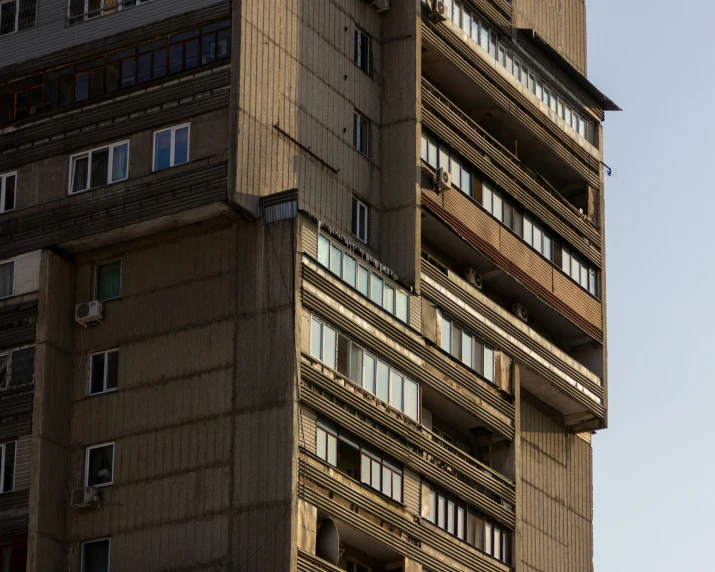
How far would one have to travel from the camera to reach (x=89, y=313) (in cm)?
7744

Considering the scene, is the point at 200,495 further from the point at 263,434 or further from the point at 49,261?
the point at 49,261

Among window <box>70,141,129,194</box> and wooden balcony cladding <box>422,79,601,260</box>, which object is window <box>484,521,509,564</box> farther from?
window <box>70,141,129,194</box>

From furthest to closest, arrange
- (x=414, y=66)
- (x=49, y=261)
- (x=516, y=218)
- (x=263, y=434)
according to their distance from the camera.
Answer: (x=516, y=218)
(x=414, y=66)
(x=49, y=261)
(x=263, y=434)

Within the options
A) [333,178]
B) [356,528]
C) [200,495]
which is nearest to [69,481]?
[200,495]

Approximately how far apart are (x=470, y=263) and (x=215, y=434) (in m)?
19.6

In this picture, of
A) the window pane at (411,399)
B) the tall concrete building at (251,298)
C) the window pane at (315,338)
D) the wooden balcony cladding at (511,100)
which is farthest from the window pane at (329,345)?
the wooden balcony cladding at (511,100)

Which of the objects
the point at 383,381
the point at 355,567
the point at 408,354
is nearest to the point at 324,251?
the point at 383,381

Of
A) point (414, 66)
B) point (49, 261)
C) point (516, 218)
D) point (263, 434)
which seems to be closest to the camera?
point (263, 434)

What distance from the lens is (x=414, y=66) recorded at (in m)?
84.9

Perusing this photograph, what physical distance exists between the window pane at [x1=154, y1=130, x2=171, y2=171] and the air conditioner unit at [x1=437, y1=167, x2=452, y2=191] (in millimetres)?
12746

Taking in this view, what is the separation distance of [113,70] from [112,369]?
11.7m

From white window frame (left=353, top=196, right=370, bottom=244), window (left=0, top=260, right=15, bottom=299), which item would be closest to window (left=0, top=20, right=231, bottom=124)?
window (left=0, top=260, right=15, bottom=299)

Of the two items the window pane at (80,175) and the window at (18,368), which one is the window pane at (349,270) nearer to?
the window pane at (80,175)

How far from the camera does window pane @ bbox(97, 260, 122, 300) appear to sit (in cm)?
7812
